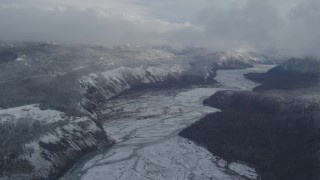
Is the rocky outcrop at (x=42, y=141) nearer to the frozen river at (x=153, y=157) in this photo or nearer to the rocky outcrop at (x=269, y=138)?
the frozen river at (x=153, y=157)

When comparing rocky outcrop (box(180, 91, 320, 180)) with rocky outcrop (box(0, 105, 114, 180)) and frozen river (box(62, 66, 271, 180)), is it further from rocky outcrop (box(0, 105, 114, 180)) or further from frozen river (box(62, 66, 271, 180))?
rocky outcrop (box(0, 105, 114, 180))

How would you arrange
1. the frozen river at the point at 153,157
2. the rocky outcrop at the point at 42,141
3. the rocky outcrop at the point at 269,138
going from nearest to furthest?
the rocky outcrop at the point at 42,141 < the frozen river at the point at 153,157 < the rocky outcrop at the point at 269,138

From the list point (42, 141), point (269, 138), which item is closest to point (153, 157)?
point (42, 141)

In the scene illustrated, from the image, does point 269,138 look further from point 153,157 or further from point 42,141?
point 42,141

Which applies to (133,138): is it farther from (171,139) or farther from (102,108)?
(102,108)

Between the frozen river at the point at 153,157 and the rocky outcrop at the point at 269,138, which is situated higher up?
the rocky outcrop at the point at 269,138

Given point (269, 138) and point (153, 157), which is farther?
point (269, 138)

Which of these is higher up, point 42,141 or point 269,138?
point 42,141

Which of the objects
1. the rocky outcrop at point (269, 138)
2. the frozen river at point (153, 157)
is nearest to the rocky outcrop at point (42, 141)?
the frozen river at point (153, 157)
